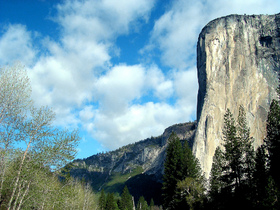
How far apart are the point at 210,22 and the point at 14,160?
90699mm

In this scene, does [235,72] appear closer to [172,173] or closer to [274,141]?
[172,173]

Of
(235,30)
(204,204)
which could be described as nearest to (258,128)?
(235,30)

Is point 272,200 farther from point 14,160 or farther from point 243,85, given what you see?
point 243,85

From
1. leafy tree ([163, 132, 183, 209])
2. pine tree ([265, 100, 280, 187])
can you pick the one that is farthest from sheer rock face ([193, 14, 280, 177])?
pine tree ([265, 100, 280, 187])

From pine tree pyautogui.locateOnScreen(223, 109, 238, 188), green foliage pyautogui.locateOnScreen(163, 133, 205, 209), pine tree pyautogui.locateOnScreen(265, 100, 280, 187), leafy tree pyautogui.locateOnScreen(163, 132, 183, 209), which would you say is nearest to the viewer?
pine tree pyautogui.locateOnScreen(265, 100, 280, 187)

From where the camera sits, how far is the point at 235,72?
268ft

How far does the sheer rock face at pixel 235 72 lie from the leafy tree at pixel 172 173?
112ft

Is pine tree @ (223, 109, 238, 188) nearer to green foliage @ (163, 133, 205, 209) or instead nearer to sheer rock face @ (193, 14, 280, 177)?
green foliage @ (163, 133, 205, 209)

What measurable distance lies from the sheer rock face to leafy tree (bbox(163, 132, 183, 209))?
112 feet

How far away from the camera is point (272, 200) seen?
65.0ft

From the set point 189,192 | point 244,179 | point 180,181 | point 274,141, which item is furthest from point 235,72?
point 189,192

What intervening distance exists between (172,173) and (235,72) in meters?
57.8

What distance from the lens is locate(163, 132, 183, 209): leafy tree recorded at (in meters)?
36.8

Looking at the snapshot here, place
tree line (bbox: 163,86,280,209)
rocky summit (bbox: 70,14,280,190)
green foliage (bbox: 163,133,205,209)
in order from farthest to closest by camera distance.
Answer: rocky summit (bbox: 70,14,280,190) < green foliage (bbox: 163,133,205,209) < tree line (bbox: 163,86,280,209)
